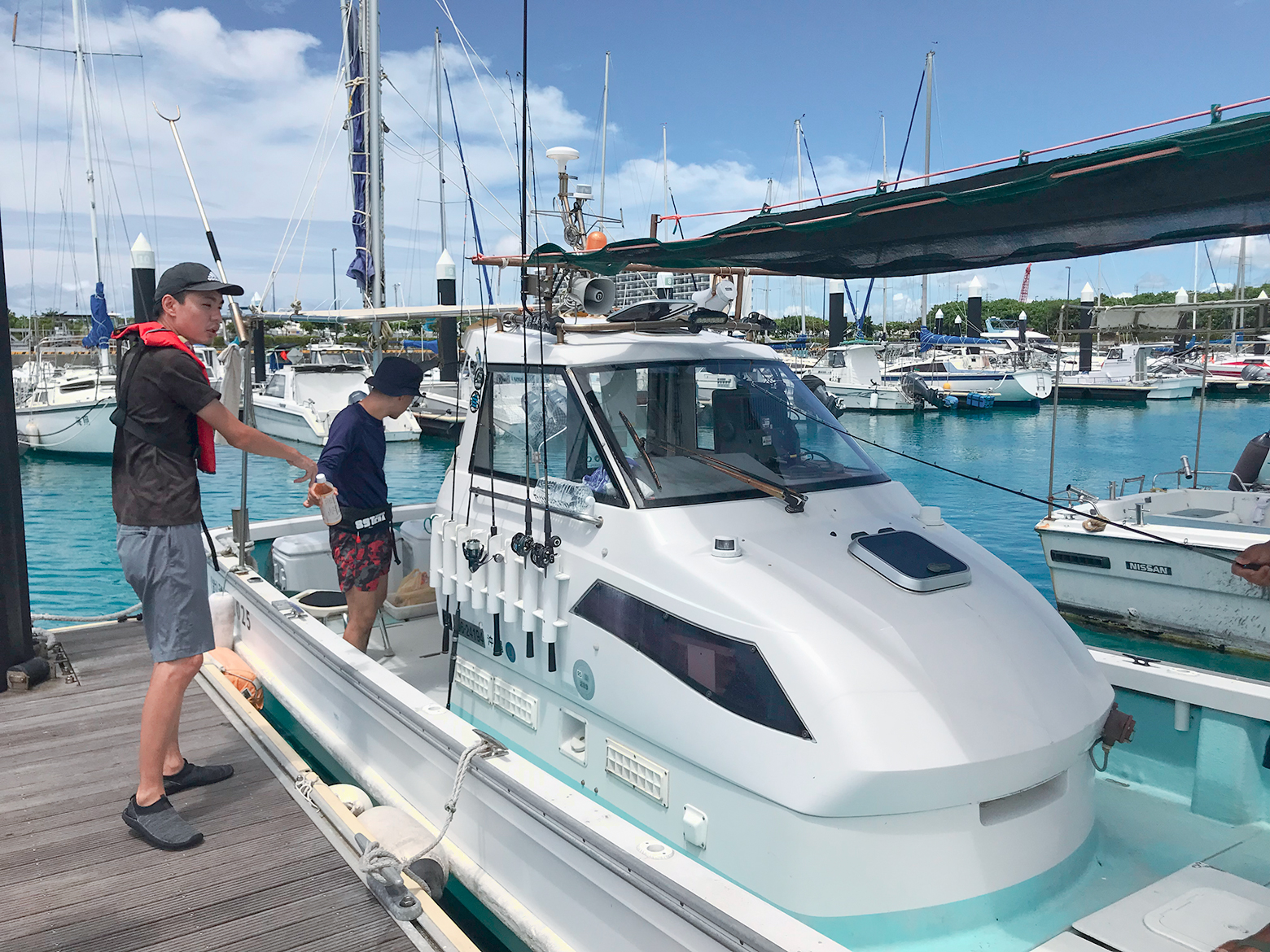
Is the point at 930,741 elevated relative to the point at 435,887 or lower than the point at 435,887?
elevated

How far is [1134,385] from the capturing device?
4528 centimetres

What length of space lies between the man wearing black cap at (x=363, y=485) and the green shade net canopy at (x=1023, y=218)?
4.62 feet

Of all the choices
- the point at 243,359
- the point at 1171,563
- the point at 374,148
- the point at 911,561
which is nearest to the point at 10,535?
the point at 243,359

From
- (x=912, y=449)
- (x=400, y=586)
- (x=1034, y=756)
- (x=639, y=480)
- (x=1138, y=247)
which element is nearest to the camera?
(x=1034, y=756)

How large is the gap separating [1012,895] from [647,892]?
134 cm

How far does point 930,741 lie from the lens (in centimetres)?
297

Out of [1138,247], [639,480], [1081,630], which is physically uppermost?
[1138,247]

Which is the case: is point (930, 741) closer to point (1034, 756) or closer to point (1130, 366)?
point (1034, 756)

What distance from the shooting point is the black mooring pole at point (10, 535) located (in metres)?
4.95

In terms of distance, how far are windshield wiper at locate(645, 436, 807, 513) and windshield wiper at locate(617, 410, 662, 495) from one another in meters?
0.11

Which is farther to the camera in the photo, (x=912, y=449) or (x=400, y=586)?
(x=912, y=449)

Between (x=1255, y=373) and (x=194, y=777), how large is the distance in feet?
177

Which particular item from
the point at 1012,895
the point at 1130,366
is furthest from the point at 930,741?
the point at 1130,366

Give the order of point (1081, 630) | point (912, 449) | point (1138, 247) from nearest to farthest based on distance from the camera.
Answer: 1. point (1138, 247)
2. point (1081, 630)
3. point (912, 449)
